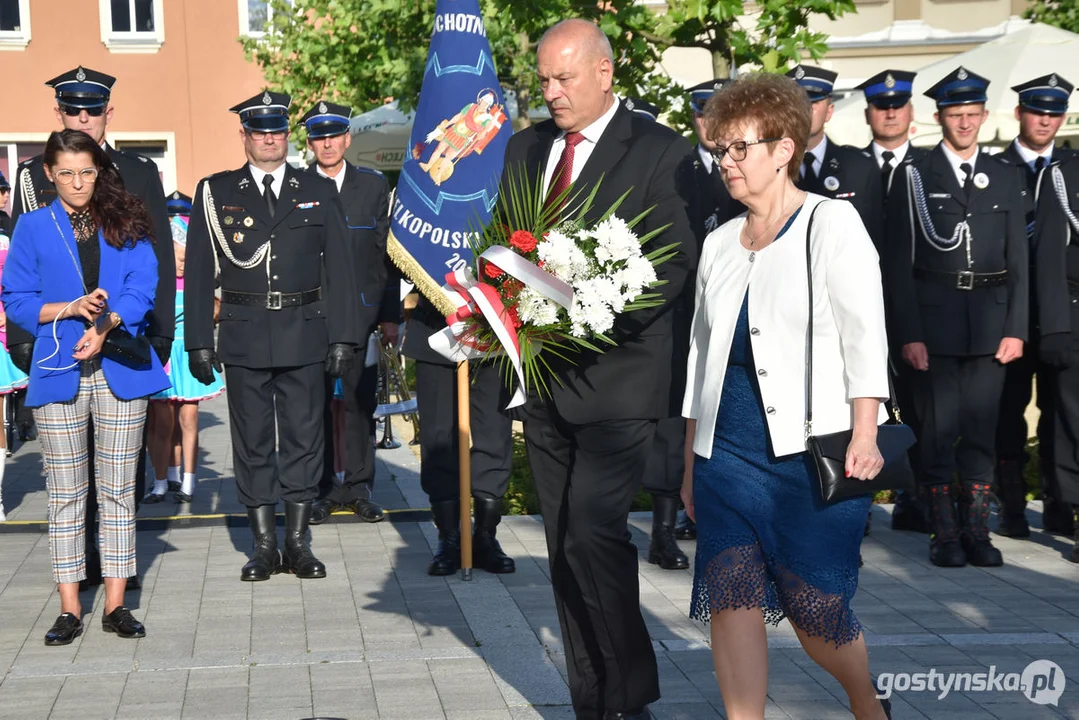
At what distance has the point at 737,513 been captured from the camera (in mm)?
4477

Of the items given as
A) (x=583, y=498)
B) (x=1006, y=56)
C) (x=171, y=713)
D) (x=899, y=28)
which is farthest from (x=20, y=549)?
(x=899, y=28)

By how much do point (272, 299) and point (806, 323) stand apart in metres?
4.07

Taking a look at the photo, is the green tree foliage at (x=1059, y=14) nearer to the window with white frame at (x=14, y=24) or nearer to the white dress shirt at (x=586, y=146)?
the white dress shirt at (x=586, y=146)

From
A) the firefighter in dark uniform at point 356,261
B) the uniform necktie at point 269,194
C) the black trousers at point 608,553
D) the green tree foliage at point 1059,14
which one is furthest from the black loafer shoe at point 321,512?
the green tree foliage at point 1059,14

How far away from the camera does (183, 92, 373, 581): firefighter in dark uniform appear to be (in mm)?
7758

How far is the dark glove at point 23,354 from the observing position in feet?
22.2

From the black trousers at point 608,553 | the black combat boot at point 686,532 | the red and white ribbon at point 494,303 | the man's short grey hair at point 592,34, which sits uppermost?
the man's short grey hair at point 592,34

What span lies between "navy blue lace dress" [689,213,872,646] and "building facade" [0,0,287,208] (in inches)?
1029

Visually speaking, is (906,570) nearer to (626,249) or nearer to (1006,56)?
(626,249)

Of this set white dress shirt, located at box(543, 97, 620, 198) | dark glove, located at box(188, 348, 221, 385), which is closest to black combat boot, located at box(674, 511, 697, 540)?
dark glove, located at box(188, 348, 221, 385)

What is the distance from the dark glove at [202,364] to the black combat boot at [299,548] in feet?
2.62

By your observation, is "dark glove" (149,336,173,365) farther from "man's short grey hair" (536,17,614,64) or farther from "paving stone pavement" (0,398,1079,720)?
"man's short grey hair" (536,17,614,64)

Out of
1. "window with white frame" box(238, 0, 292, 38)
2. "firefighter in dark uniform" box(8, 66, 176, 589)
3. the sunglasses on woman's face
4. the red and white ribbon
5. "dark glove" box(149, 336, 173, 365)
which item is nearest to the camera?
the red and white ribbon

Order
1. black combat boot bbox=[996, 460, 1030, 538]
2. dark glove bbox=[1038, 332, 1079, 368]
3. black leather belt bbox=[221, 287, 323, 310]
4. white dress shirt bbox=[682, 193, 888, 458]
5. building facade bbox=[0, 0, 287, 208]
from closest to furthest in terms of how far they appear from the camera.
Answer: white dress shirt bbox=[682, 193, 888, 458]
black leather belt bbox=[221, 287, 323, 310]
dark glove bbox=[1038, 332, 1079, 368]
black combat boot bbox=[996, 460, 1030, 538]
building facade bbox=[0, 0, 287, 208]
